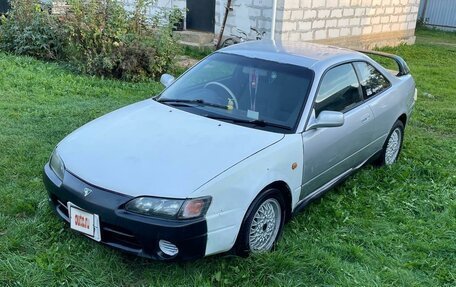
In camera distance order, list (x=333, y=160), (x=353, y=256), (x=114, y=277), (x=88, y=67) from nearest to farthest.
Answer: (x=114, y=277) < (x=353, y=256) < (x=333, y=160) < (x=88, y=67)

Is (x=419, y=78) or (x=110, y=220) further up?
(x=110, y=220)

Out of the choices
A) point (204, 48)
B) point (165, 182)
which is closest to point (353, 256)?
point (165, 182)

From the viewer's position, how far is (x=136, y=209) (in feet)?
9.36

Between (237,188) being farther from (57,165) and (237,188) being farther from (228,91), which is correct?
Answer: (57,165)

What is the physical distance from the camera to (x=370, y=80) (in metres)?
4.75

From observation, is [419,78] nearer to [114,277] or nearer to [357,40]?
[357,40]

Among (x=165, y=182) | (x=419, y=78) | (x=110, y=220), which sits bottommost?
(x=419, y=78)

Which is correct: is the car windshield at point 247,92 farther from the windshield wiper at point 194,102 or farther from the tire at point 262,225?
the tire at point 262,225

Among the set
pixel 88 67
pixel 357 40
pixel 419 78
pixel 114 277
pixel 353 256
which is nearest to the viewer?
pixel 114 277

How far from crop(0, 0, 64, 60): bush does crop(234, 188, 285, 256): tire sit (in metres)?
7.09

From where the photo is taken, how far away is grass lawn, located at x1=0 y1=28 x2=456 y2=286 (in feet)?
10.3

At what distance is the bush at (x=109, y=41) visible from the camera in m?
8.27

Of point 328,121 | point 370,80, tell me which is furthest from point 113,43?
point 328,121

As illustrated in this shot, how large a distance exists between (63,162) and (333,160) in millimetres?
2155
